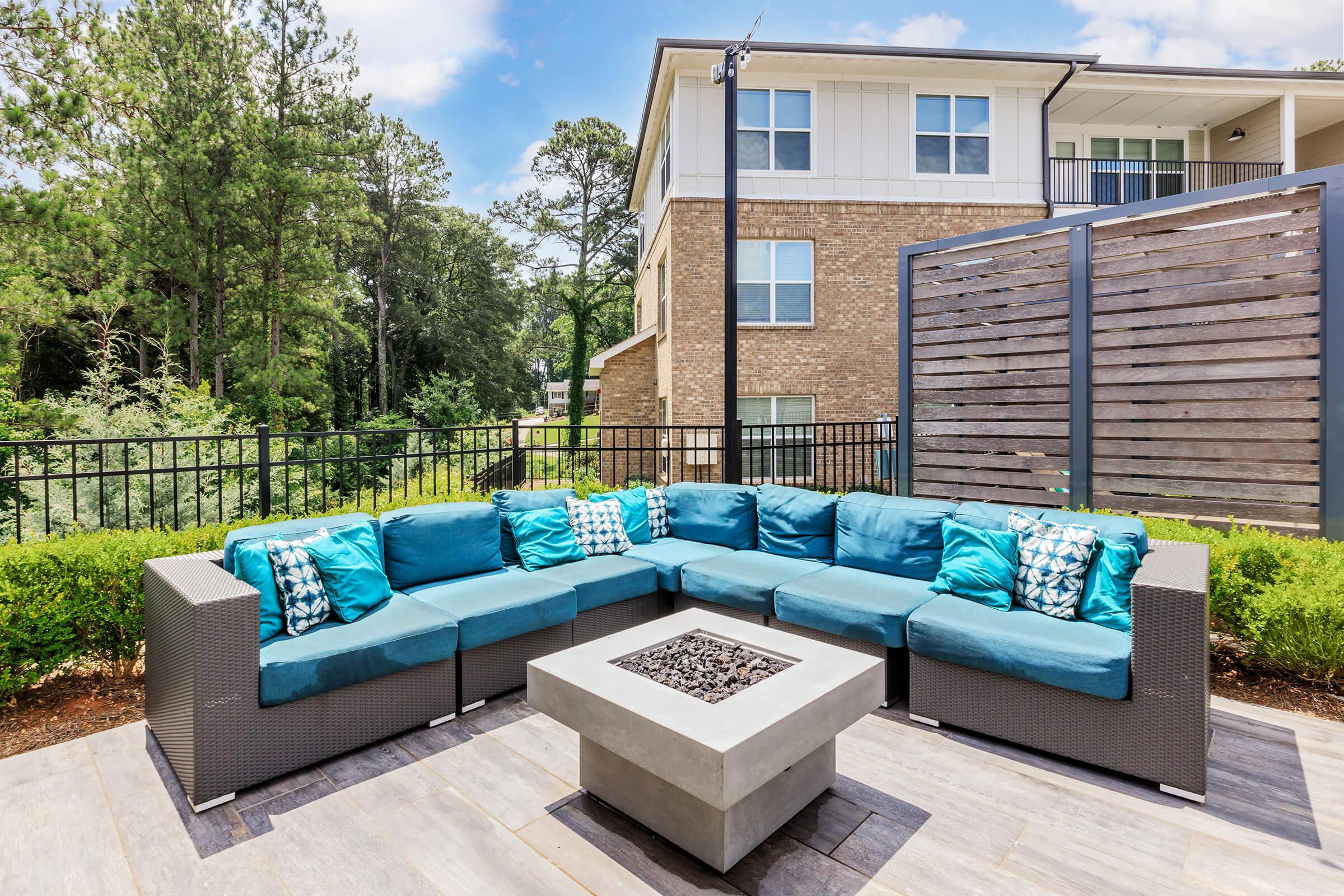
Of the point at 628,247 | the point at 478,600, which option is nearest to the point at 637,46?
the point at 478,600

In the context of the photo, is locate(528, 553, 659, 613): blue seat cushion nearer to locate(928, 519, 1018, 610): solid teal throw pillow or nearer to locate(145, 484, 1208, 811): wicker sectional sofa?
locate(145, 484, 1208, 811): wicker sectional sofa

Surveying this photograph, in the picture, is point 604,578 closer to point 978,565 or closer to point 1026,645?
point 978,565

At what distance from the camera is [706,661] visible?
2525 mm

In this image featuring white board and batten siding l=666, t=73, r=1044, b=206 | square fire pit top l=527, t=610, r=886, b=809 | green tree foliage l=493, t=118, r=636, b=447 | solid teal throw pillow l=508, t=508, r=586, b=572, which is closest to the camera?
square fire pit top l=527, t=610, r=886, b=809

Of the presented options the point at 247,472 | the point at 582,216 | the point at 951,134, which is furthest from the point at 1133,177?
the point at 582,216

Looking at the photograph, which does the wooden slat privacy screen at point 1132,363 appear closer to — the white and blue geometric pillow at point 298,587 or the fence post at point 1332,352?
the fence post at point 1332,352

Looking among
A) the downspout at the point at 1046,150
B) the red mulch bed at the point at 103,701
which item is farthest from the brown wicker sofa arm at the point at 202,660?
the downspout at the point at 1046,150

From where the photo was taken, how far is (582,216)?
2189 cm

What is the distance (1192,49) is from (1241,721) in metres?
12.4

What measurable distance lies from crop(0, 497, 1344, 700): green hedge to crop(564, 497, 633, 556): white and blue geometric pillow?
2.16 meters

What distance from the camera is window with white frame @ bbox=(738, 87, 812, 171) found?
9.51m

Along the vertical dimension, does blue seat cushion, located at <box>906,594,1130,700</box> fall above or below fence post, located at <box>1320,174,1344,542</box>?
below

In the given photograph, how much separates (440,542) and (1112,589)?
3513 millimetres

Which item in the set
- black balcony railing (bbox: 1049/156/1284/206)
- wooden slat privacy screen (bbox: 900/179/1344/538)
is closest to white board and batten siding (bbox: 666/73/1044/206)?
black balcony railing (bbox: 1049/156/1284/206)
